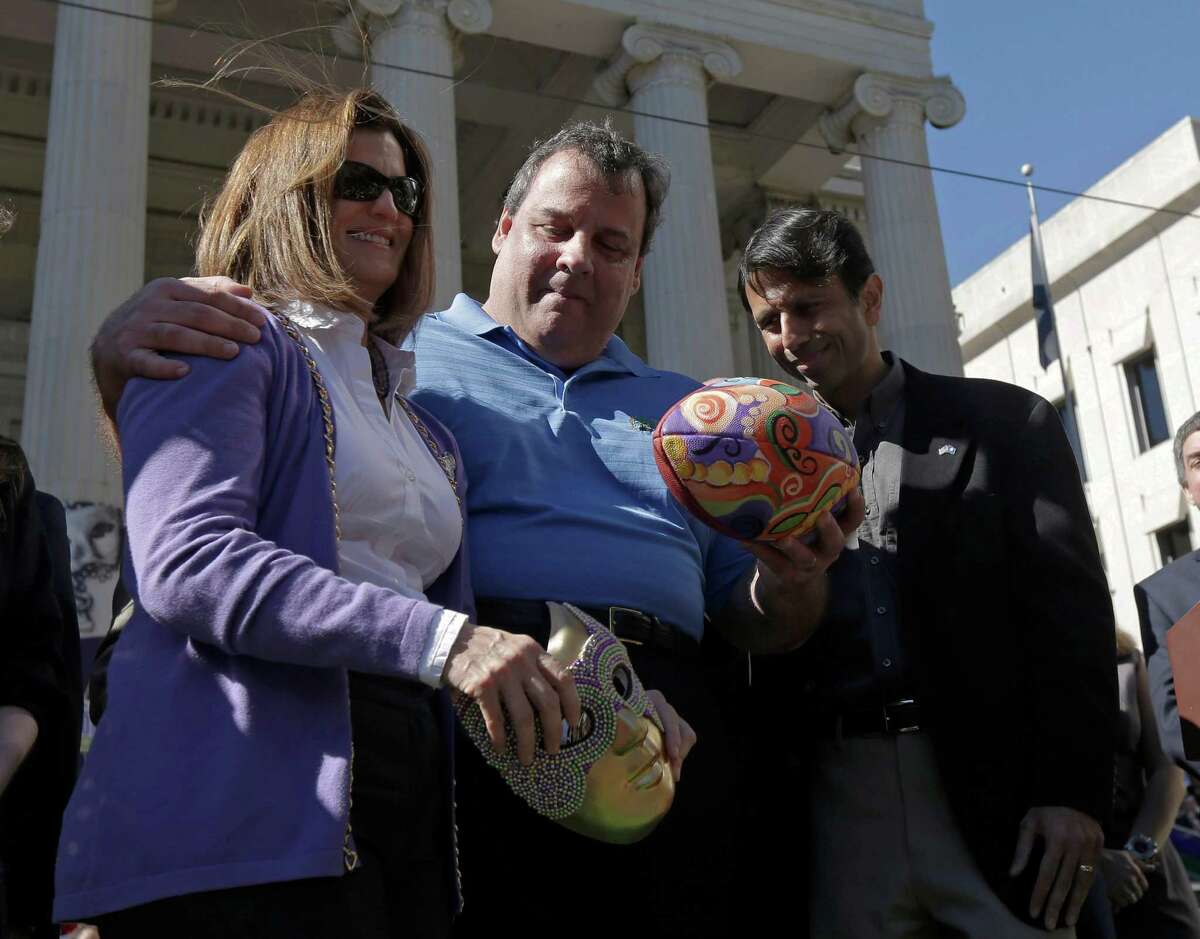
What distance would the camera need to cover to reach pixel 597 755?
2383mm

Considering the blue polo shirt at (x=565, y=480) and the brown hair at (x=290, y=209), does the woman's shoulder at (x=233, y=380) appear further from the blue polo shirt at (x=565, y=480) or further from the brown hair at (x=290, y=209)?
the blue polo shirt at (x=565, y=480)

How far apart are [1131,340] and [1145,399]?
1298 millimetres

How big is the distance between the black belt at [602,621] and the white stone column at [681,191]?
15.0 meters

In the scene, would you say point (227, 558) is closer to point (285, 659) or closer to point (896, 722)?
point (285, 659)

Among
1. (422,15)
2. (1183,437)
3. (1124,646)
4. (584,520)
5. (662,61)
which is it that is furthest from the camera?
(662,61)

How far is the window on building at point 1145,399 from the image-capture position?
28.6m

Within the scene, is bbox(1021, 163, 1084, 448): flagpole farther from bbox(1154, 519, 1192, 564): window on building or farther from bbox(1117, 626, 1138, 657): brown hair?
bbox(1117, 626, 1138, 657): brown hair

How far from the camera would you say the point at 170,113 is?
22281 mm

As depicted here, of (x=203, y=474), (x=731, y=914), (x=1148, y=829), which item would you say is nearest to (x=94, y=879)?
(x=203, y=474)

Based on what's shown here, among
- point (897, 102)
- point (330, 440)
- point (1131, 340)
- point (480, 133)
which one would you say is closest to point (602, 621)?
point (330, 440)

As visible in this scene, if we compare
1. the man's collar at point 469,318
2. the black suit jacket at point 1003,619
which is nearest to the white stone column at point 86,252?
the man's collar at point 469,318

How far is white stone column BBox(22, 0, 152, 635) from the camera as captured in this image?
1473cm

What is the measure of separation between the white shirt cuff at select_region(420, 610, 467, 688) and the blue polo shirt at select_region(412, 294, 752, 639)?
0.98 m

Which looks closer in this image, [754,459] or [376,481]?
[376,481]
